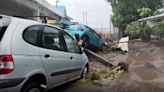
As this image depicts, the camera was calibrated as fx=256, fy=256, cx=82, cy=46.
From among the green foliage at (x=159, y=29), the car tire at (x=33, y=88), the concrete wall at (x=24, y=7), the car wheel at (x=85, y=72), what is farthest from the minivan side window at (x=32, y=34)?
the green foliage at (x=159, y=29)

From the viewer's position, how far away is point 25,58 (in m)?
4.53

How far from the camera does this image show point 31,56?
4715mm

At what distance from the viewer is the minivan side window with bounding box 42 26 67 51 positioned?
5445 mm

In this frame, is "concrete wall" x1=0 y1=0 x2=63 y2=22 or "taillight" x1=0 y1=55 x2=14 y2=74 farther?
"concrete wall" x1=0 y1=0 x2=63 y2=22

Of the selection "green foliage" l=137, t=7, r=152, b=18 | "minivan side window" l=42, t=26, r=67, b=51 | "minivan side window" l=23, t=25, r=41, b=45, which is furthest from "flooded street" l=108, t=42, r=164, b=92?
"green foliage" l=137, t=7, r=152, b=18

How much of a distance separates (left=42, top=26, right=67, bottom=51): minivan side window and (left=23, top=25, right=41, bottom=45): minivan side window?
Result: 218 millimetres

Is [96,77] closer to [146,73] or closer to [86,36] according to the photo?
[146,73]

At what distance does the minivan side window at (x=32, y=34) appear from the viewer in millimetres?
4799

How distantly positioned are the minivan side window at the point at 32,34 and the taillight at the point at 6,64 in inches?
25.0

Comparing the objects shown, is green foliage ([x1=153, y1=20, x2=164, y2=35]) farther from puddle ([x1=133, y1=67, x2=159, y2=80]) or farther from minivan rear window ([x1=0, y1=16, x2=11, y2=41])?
minivan rear window ([x1=0, y1=16, x2=11, y2=41])

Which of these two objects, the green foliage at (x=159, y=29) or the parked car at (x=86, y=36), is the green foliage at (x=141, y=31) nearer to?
the green foliage at (x=159, y=29)

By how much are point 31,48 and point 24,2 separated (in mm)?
9731

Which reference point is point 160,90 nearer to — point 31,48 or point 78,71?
point 78,71

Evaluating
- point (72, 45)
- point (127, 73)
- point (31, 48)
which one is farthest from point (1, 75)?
point (127, 73)
